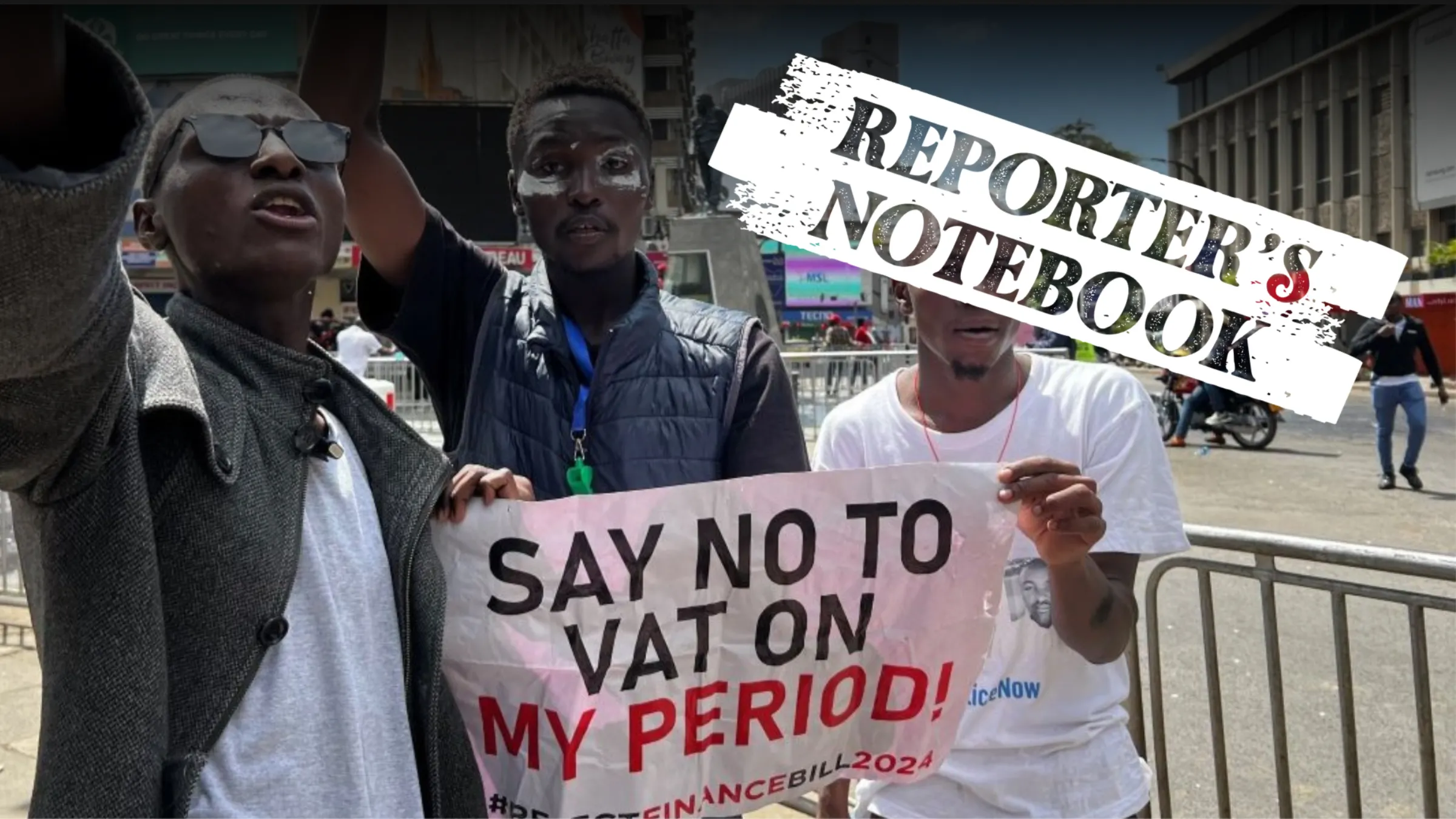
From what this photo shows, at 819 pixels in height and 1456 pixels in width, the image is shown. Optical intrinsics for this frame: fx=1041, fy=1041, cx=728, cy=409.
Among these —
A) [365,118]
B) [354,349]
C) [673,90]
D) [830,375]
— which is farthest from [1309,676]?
[354,349]

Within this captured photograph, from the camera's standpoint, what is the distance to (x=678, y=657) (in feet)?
5.43

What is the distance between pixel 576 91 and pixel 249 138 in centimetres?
68

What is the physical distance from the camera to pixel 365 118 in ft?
5.88

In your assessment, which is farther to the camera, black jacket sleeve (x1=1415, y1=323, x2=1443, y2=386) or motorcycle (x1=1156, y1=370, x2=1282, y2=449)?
motorcycle (x1=1156, y1=370, x2=1282, y2=449)

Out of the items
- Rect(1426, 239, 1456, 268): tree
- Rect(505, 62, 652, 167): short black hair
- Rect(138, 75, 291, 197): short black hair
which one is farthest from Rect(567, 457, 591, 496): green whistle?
Rect(1426, 239, 1456, 268): tree

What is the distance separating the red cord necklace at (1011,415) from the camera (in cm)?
190

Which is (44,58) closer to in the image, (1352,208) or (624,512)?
(624,512)

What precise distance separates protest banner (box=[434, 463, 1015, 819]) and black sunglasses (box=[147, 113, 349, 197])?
1.82 feet

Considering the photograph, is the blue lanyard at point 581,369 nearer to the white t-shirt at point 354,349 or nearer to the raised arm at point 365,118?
the raised arm at point 365,118

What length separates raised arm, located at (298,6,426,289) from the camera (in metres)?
1.76

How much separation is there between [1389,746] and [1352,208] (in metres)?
35.5

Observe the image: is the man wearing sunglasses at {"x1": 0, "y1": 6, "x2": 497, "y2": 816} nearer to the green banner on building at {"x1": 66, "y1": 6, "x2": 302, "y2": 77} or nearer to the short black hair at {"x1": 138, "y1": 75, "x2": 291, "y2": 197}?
the short black hair at {"x1": 138, "y1": 75, "x2": 291, "y2": 197}

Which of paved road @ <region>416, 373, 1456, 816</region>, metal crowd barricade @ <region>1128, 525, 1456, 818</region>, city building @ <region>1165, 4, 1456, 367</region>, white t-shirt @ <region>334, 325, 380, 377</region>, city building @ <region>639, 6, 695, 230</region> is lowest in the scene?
paved road @ <region>416, 373, 1456, 816</region>

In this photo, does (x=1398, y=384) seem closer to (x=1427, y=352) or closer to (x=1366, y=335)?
(x=1427, y=352)
